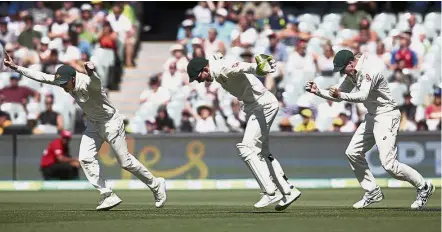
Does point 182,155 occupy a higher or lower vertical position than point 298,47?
lower

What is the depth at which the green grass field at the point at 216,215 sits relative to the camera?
8844 millimetres

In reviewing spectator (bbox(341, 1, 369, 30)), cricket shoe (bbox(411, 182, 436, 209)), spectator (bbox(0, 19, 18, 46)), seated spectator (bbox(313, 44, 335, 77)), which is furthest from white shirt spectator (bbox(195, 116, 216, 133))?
cricket shoe (bbox(411, 182, 436, 209))

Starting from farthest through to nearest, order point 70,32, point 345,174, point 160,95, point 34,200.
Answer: point 70,32, point 160,95, point 345,174, point 34,200

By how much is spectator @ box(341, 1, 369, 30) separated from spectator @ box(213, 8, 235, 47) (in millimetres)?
2114

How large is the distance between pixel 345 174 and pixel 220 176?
6.54 ft

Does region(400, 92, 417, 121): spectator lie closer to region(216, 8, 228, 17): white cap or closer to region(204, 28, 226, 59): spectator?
region(204, 28, 226, 59): spectator

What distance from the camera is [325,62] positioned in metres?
18.8

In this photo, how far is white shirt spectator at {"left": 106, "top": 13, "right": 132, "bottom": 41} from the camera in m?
20.9

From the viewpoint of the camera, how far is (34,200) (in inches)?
541

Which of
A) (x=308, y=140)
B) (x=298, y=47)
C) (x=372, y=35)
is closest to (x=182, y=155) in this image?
(x=308, y=140)

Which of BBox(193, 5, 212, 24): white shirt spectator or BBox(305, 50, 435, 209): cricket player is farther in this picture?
BBox(193, 5, 212, 24): white shirt spectator

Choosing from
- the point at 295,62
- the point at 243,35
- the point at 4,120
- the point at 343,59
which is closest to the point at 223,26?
the point at 243,35

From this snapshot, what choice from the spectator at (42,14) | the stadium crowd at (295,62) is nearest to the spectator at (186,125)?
the stadium crowd at (295,62)

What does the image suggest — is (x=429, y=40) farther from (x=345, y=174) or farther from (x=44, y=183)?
(x=44, y=183)
